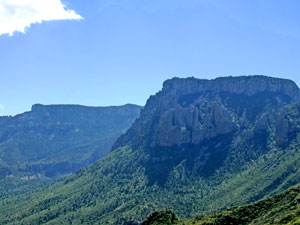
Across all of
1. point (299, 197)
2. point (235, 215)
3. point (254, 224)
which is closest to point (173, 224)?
point (235, 215)

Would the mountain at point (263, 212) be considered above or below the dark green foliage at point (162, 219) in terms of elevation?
above

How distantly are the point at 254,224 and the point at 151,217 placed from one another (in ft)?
109

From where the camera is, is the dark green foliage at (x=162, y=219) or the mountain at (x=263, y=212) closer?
the mountain at (x=263, y=212)

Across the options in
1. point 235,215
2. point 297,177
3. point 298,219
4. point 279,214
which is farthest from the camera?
point 297,177

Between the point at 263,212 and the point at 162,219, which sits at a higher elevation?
the point at 263,212

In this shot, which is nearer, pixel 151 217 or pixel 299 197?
pixel 299 197

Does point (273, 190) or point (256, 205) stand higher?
point (256, 205)

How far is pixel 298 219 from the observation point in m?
67.6

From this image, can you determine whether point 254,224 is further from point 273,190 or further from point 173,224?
point 273,190

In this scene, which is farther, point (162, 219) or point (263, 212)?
point (162, 219)

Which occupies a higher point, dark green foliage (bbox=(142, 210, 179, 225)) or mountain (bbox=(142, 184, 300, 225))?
mountain (bbox=(142, 184, 300, 225))

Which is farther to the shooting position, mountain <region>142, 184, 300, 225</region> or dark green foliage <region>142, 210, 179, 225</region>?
dark green foliage <region>142, 210, 179, 225</region>

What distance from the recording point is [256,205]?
297 ft

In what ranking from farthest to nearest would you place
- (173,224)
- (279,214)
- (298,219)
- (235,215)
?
(173,224) < (235,215) < (279,214) < (298,219)
